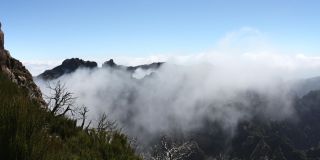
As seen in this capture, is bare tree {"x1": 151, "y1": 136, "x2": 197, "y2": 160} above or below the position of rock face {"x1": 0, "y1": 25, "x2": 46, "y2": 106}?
below

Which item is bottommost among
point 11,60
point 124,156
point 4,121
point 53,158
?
point 124,156

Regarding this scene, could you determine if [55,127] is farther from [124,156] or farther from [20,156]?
[20,156]

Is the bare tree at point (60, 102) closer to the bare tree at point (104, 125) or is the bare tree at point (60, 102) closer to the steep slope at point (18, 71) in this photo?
the steep slope at point (18, 71)

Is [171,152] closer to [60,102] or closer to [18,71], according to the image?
[60,102]

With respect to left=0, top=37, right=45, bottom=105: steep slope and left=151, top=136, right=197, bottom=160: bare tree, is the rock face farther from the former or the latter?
left=151, top=136, right=197, bottom=160: bare tree

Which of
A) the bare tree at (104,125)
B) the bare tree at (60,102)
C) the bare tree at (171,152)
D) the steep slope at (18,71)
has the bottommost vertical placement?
the bare tree at (171,152)

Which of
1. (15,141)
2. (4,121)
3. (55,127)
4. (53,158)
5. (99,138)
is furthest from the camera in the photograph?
(55,127)

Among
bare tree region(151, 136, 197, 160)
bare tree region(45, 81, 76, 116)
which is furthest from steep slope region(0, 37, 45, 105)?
bare tree region(151, 136, 197, 160)

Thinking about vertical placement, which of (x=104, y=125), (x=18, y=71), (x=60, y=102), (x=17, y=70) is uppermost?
(x=17, y=70)

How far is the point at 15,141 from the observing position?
5.69 m

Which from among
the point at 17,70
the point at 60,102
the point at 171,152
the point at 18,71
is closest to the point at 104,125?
the point at 60,102

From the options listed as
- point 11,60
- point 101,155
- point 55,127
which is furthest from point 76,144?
point 11,60

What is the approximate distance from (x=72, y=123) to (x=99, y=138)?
4.31 m

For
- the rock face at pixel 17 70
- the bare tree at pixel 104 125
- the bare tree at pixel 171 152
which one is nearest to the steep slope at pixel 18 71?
the rock face at pixel 17 70
